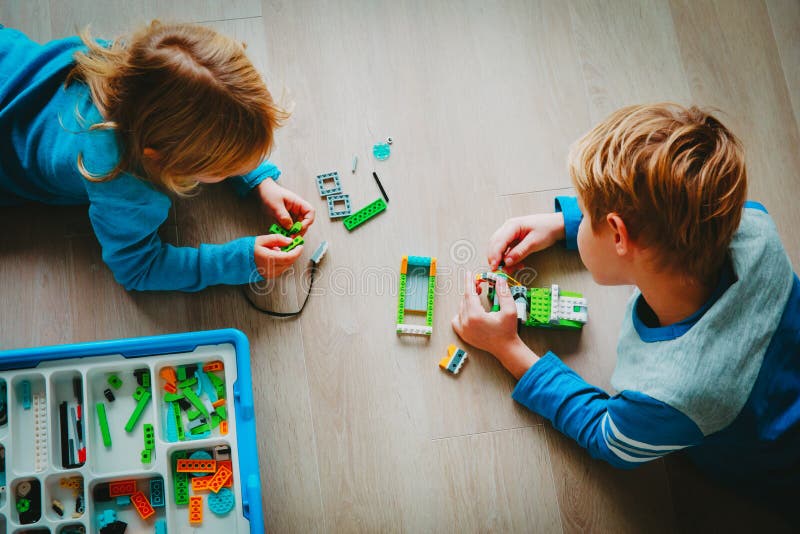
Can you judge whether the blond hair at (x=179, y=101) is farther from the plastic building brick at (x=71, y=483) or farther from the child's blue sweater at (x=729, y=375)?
the child's blue sweater at (x=729, y=375)

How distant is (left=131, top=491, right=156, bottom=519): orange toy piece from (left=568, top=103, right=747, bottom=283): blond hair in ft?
3.08

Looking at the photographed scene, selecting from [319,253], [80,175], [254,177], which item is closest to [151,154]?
[80,175]

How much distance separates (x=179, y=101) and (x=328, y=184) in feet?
1.44

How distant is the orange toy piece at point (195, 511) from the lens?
1008mm

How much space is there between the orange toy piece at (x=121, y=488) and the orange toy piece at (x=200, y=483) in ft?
Answer: 0.37

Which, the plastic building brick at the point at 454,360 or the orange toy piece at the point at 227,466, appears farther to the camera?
the plastic building brick at the point at 454,360

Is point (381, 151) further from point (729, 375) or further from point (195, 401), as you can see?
point (729, 375)

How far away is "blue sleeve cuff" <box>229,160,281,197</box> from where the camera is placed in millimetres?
1159

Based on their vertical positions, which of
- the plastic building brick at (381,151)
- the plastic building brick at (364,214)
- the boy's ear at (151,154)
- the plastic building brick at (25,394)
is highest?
the plastic building brick at (381,151)

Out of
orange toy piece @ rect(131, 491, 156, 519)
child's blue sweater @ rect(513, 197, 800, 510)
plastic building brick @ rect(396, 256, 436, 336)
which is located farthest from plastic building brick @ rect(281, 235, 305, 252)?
child's blue sweater @ rect(513, 197, 800, 510)

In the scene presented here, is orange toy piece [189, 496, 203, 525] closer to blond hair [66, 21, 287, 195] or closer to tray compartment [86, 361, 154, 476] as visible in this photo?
tray compartment [86, 361, 154, 476]

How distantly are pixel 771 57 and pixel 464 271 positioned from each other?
91cm

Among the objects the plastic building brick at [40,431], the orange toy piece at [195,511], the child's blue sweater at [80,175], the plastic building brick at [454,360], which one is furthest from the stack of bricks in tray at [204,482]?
the plastic building brick at [454,360]

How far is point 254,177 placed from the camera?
116 cm
